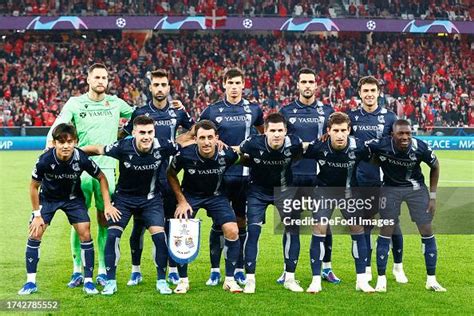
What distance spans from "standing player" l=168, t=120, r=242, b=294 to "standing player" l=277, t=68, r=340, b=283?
2.57 feet

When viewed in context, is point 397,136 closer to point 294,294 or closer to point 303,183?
point 303,183

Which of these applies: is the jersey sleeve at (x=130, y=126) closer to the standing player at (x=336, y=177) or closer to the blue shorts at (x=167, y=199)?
the blue shorts at (x=167, y=199)

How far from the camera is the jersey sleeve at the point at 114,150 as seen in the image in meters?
7.79

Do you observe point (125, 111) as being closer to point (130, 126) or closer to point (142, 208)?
point (130, 126)

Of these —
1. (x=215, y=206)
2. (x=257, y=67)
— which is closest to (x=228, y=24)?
(x=257, y=67)

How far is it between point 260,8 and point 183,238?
30.3 metres

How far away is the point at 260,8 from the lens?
36.9m

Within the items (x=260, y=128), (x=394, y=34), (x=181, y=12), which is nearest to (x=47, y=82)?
(x=181, y=12)

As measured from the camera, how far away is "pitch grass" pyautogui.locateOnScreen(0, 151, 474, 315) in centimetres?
716

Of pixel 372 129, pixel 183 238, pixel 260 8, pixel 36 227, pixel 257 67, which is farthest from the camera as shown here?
pixel 260 8

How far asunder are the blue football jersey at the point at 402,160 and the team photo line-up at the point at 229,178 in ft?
0.04

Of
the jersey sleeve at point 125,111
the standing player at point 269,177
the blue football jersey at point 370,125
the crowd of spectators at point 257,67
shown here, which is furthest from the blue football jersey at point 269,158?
the crowd of spectators at point 257,67

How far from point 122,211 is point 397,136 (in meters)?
2.85

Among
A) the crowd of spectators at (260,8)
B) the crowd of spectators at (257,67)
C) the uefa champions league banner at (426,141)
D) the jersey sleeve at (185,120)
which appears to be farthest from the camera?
the crowd of spectators at (260,8)
